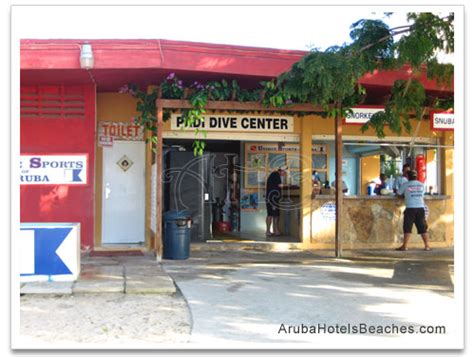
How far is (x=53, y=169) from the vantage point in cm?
1206

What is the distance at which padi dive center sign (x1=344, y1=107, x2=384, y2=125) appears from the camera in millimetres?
11867

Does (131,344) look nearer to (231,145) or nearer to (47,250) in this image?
(47,250)

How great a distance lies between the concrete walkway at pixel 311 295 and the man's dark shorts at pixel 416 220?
0.82 metres

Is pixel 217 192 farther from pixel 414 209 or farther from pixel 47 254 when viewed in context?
pixel 47 254

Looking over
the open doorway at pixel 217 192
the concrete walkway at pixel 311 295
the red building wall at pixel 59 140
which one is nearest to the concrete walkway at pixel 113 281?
the concrete walkway at pixel 311 295

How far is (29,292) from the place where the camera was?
25.6 feet

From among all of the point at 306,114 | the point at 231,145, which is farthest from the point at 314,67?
the point at 231,145

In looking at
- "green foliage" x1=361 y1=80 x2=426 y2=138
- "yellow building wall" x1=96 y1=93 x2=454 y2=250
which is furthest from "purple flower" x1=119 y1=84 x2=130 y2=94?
"green foliage" x1=361 y1=80 x2=426 y2=138

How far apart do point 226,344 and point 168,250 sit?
5.57 metres

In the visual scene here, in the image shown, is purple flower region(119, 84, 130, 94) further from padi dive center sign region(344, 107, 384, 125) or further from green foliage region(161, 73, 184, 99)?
padi dive center sign region(344, 107, 384, 125)

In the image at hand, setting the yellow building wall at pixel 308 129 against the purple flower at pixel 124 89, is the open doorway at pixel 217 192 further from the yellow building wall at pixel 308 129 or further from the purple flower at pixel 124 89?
the purple flower at pixel 124 89

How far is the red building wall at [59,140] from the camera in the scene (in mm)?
12016

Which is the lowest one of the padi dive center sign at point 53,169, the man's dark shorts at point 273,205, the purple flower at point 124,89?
the man's dark shorts at point 273,205

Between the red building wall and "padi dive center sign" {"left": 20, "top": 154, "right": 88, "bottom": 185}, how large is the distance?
94 mm
